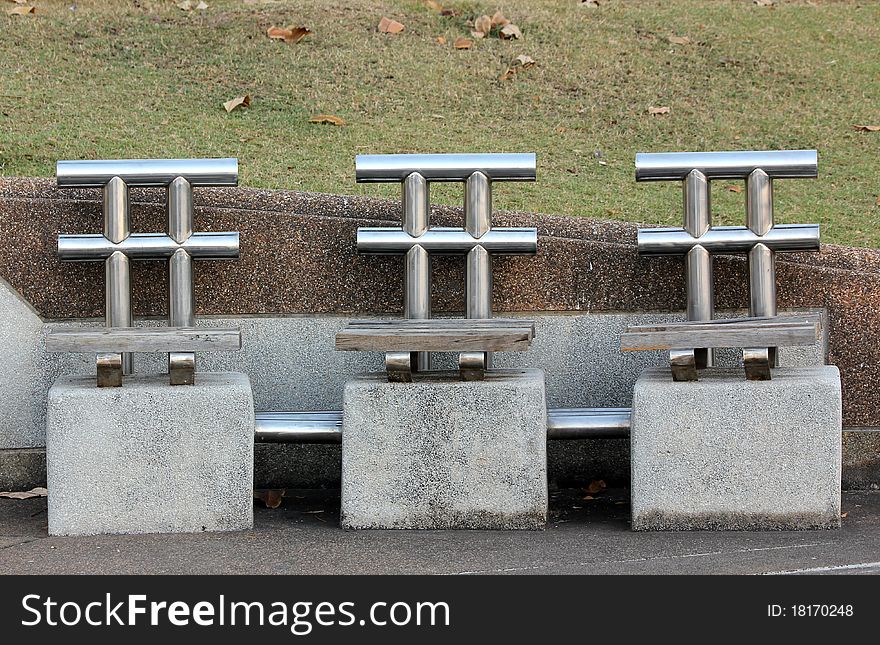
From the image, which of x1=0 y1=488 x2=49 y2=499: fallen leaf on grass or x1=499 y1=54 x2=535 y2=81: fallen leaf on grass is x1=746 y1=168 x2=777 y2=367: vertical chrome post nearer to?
x1=0 y1=488 x2=49 y2=499: fallen leaf on grass

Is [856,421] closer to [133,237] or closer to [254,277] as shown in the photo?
[254,277]

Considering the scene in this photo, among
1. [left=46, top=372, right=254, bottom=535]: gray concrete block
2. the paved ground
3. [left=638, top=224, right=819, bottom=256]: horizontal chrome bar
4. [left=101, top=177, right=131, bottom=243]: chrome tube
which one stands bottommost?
the paved ground

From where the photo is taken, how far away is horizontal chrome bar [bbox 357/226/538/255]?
4723 mm

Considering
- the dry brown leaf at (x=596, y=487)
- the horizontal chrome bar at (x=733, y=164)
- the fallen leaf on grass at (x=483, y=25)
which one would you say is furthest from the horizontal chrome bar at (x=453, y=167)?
the fallen leaf on grass at (x=483, y=25)

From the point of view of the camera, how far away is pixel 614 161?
7.68 meters

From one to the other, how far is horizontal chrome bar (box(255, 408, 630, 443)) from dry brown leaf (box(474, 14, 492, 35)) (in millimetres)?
5661

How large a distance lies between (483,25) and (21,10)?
3.74 m

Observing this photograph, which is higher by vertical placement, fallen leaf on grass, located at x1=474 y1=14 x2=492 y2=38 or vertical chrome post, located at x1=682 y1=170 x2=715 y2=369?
fallen leaf on grass, located at x1=474 y1=14 x2=492 y2=38

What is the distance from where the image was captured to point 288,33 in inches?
369

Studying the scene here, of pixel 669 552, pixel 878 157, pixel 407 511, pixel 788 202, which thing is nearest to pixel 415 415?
pixel 407 511

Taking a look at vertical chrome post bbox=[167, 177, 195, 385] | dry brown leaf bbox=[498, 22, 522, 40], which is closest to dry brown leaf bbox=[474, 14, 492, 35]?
dry brown leaf bbox=[498, 22, 522, 40]

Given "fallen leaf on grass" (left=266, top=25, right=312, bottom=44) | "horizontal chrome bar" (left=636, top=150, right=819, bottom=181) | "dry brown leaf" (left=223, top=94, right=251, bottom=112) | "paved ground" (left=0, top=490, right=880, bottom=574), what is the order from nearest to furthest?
"paved ground" (left=0, top=490, right=880, bottom=574), "horizontal chrome bar" (left=636, top=150, right=819, bottom=181), "dry brown leaf" (left=223, top=94, right=251, bottom=112), "fallen leaf on grass" (left=266, top=25, right=312, bottom=44)

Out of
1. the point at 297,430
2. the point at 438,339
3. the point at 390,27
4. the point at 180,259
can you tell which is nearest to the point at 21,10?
the point at 390,27

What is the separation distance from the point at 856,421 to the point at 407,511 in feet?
6.30
